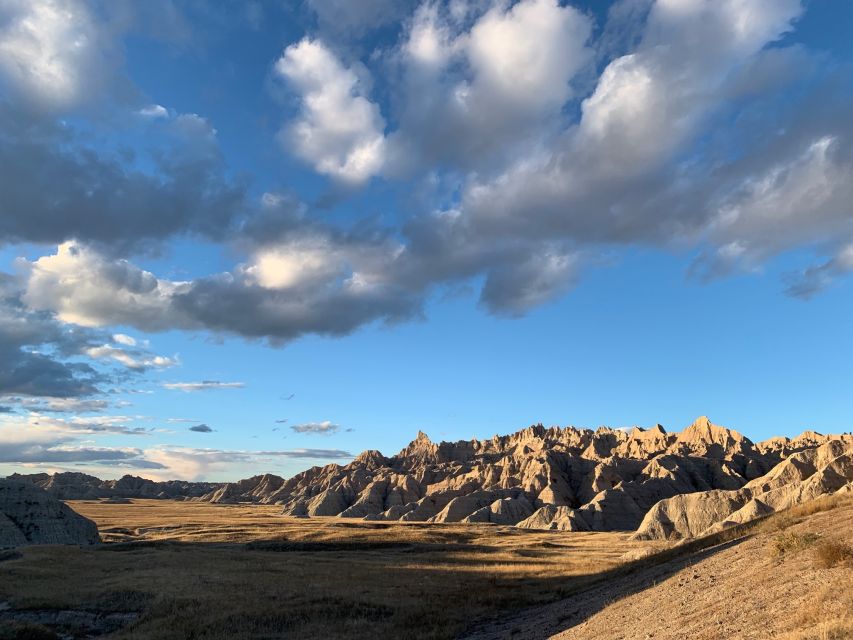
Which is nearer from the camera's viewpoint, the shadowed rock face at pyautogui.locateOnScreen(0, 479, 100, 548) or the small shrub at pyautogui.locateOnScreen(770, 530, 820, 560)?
the small shrub at pyautogui.locateOnScreen(770, 530, 820, 560)

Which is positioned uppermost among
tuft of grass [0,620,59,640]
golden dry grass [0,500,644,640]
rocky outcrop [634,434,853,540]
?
rocky outcrop [634,434,853,540]

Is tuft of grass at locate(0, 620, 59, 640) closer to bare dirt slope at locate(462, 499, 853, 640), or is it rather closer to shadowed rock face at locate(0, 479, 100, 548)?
bare dirt slope at locate(462, 499, 853, 640)

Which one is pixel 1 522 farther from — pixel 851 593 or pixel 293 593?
pixel 851 593

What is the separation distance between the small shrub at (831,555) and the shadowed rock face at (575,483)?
87612 millimetres

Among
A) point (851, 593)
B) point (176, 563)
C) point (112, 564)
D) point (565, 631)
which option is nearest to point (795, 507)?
point (565, 631)

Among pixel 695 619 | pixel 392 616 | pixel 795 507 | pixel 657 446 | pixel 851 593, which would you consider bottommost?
pixel 392 616

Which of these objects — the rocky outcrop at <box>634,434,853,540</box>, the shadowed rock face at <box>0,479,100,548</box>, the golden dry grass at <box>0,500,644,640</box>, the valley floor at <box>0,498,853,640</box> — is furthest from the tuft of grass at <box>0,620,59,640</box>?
the rocky outcrop at <box>634,434,853,540</box>

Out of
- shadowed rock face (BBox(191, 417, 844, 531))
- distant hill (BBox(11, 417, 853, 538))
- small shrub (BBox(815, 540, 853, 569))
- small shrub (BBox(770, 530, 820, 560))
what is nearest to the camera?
small shrub (BBox(815, 540, 853, 569))

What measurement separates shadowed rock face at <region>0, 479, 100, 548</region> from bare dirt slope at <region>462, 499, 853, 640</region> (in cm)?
6211

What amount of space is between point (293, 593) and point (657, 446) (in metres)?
158

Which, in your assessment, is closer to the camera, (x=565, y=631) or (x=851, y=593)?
(x=851, y=593)

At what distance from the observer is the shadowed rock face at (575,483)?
106m

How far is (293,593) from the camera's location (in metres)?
28.0

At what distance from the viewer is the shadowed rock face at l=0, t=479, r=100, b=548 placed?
63.1 meters
